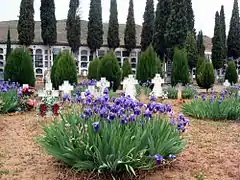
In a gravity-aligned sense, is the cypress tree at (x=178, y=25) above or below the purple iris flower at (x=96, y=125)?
above

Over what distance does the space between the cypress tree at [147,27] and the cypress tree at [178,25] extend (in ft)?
32.4

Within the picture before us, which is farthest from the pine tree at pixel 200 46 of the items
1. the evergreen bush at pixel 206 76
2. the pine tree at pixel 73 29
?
the evergreen bush at pixel 206 76

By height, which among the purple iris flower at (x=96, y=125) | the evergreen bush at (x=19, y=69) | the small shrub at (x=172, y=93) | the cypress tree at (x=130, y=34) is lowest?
the small shrub at (x=172, y=93)

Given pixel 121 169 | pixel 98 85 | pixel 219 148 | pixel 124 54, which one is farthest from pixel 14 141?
pixel 124 54

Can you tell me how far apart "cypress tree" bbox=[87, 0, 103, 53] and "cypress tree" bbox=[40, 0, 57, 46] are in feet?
11.6

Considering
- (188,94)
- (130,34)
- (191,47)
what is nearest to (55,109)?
(188,94)

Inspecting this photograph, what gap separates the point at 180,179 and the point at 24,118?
5200mm

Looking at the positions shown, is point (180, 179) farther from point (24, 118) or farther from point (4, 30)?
point (4, 30)

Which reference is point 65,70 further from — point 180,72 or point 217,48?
point 217,48

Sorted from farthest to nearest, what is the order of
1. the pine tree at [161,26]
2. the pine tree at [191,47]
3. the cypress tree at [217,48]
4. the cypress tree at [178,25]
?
the cypress tree at [217,48] → the pine tree at [161,26] → the pine tree at [191,47] → the cypress tree at [178,25]

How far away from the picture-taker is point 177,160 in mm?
5930

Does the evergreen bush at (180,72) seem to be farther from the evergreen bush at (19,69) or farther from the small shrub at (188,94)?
the evergreen bush at (19,69)

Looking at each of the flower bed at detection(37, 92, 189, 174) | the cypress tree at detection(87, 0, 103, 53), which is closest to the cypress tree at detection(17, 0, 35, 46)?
the cypress tree at detection(87, 0, 103, 53)

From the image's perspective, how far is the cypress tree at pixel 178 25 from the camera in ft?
104
